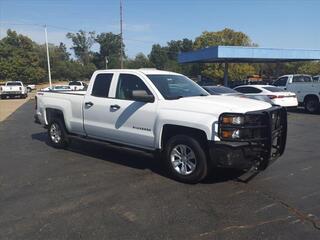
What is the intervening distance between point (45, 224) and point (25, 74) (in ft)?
249

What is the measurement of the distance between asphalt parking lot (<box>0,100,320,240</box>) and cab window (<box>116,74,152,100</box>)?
138 cm

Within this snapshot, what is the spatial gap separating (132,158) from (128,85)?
1661 millimetres

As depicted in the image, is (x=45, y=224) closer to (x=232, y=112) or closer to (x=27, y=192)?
(x=27, y=192)

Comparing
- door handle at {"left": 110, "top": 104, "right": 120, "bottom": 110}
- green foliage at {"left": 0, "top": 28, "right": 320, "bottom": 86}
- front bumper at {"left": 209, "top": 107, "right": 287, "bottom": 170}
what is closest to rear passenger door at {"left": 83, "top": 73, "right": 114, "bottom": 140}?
door handle at {"left": 110, "top": 104, "right": 120, "bottom": 110}

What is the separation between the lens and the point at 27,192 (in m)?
6.34

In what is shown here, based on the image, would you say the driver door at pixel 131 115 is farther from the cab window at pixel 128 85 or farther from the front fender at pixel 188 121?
the front fender at pixel 188 121

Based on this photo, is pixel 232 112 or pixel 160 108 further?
pixel 160 108

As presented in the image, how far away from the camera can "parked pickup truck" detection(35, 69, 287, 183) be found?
624cm

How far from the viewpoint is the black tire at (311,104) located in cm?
1940

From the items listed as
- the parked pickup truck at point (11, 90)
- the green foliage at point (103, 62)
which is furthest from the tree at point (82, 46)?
the parked pickup truck at point (11, 90)

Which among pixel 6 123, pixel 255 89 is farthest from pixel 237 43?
pixel 6 123

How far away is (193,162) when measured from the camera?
6.67 metres

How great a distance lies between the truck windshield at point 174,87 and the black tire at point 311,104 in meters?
13.1

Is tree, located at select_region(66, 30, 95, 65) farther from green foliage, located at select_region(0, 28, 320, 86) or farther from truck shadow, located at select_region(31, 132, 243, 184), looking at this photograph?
truck shadow, located at select_region(31, 132, 243, 184)
